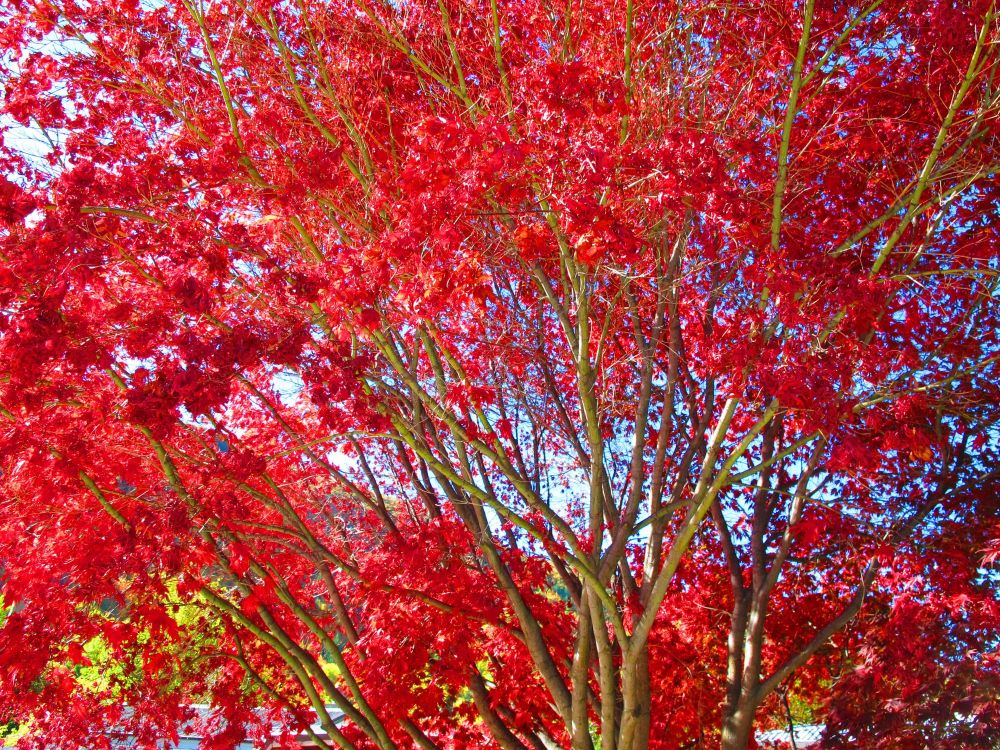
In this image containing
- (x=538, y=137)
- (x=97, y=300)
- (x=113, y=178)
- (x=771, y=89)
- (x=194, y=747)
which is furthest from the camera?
(x=194, y=747)

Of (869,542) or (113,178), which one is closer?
(113,178)

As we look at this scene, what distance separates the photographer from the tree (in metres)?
4.54

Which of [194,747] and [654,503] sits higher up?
[654,503]

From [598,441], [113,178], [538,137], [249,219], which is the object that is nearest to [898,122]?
[538,137]

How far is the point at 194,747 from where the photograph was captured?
10.5 meters

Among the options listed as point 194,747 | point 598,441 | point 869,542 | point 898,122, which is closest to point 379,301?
point 598,441

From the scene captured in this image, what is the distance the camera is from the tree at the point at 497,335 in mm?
4535

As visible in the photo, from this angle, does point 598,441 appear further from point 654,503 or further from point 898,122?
point 898,122

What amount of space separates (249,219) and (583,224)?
2537 mm

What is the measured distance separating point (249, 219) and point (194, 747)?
7853 mm

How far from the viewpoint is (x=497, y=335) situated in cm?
604

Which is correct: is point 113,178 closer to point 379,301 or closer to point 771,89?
point 379,301

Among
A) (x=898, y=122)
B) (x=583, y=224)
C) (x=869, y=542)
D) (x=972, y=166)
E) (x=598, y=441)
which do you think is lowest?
(x=598, y=441)

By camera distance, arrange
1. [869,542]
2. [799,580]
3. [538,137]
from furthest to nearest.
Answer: [799,580], [869,542], [538,137]
